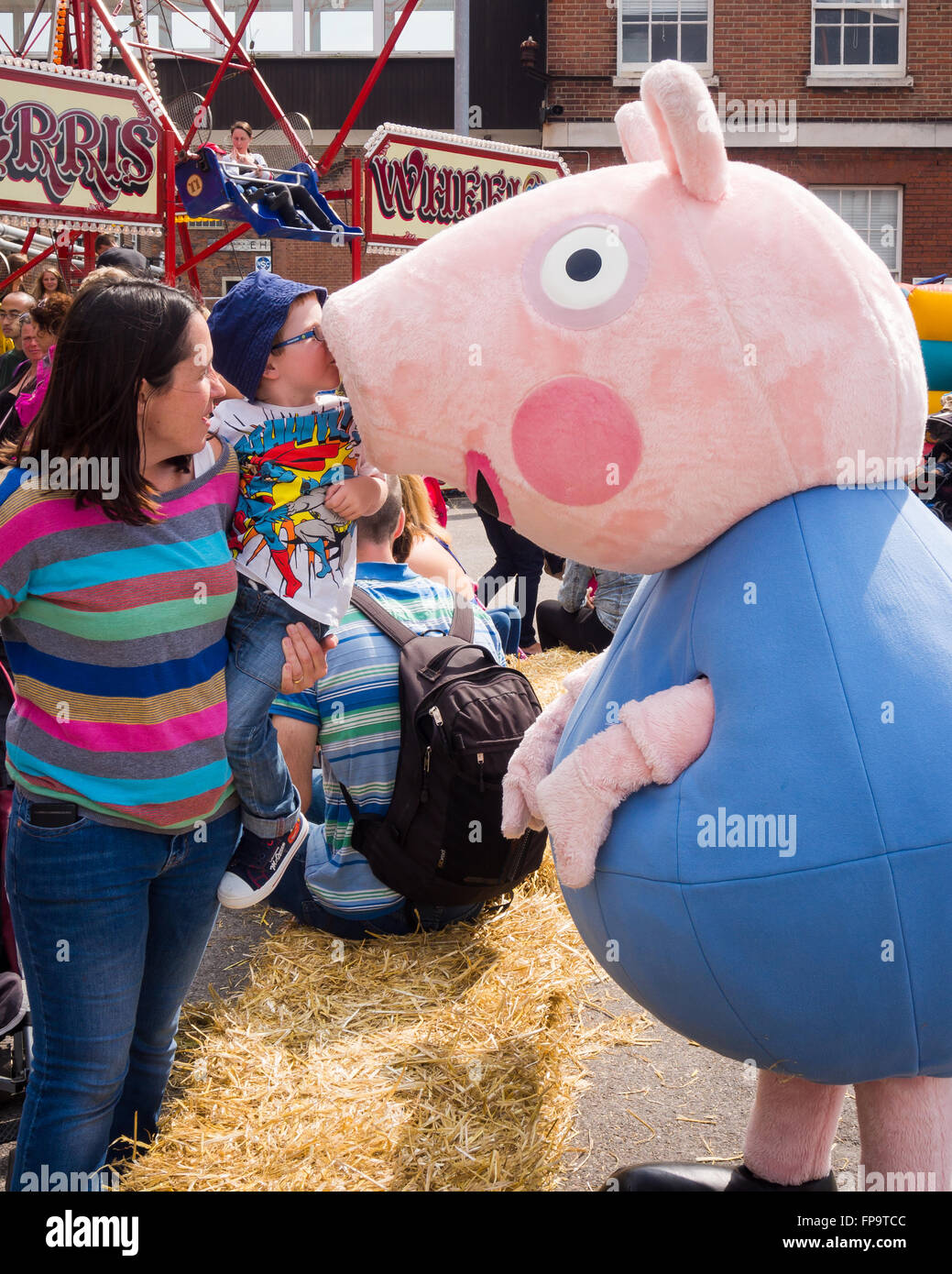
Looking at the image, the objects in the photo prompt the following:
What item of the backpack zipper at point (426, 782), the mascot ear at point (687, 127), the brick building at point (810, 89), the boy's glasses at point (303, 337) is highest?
the brick building at point (810, 89)

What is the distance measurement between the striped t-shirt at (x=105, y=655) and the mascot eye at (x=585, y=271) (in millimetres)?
808

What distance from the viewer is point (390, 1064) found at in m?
2.69

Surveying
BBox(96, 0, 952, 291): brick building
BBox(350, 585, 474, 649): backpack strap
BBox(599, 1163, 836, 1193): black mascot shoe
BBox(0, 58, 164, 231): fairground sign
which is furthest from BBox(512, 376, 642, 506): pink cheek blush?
BBox(96, 0, 952, 291): brick building

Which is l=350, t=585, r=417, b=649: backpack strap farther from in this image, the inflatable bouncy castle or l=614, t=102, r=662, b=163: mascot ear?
the inflatable bouncy castle

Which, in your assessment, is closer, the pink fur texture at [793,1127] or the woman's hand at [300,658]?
the pink fur texture at [793,1127]

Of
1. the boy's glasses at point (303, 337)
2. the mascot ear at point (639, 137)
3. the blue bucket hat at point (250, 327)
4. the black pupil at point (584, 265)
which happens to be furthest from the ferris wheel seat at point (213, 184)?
the black pupil at point (584, 265)

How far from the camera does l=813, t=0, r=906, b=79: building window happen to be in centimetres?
1619

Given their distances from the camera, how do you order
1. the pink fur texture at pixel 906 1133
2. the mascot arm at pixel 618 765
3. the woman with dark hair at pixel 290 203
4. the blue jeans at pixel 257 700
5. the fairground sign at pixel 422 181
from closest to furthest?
the mascot arm at pixel 618 765 → the pink fur texture at pixel 906 1133 → the blue jeans at pixel 257 700 → the woman with dark hair at pixel 290 203 → the fairground sign at pixel 422 181

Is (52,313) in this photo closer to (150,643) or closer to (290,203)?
(290,203)

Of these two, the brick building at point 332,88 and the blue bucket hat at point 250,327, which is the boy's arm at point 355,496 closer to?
the blue bucket hat at point 250,327

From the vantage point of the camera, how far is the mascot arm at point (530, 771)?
2.04 metres

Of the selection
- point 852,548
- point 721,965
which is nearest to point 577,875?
point 721,965

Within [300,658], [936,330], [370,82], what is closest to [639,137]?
[300,658]

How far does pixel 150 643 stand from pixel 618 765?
87 centimetres
